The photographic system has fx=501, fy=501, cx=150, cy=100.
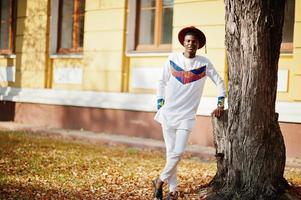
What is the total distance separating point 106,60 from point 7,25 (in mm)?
4457

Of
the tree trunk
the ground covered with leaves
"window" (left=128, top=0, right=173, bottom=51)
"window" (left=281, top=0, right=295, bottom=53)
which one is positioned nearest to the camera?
the tree trunk

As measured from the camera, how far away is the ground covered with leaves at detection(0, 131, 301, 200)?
235 inches

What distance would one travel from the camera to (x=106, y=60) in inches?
484

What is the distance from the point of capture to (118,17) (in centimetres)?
1207

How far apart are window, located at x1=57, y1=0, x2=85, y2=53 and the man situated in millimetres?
8320

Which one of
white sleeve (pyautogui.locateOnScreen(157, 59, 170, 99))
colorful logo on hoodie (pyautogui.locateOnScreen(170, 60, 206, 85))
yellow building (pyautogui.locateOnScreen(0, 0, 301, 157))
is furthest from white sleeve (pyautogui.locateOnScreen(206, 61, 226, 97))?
yellow building (pyautogui.locateOnScreen(0, 0, 301, 157))

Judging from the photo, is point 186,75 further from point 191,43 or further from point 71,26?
point 71,26

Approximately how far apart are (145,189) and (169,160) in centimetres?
115

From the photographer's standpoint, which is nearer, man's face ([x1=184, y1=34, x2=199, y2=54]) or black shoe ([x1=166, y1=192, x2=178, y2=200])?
man's face ([x1=184, y1=34, x2=199, y2=54])

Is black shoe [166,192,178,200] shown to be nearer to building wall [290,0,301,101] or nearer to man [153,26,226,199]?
man [153,26,226,199]

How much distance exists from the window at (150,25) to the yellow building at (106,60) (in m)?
0.02

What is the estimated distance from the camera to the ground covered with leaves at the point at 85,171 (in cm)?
597

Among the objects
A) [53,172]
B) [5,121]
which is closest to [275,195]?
[53,172]

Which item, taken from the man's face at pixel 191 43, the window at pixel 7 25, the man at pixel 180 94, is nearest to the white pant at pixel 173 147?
the man at pixel 180 94
